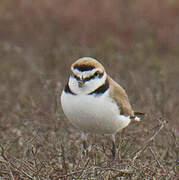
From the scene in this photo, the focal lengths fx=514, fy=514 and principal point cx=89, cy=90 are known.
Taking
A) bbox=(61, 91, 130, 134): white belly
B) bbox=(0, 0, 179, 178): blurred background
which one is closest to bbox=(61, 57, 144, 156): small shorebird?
bbox=(61, 91, 130, 134): white belly

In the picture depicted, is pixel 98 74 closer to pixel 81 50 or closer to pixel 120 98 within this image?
pixel 120 98

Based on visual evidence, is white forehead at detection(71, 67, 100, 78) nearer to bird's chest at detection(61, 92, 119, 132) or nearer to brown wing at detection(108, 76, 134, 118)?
bird's chest at detection(61, 92, 119, 132)

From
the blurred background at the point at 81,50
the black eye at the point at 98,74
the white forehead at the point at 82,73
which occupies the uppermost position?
the white forehead at the point at 82,73

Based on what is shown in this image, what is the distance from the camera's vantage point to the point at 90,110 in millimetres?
4480

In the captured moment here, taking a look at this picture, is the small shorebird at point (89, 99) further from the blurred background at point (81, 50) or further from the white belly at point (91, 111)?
the blurred background at point (81, 50)

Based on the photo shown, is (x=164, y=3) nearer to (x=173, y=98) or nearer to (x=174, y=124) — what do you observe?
(x=173, y=98)

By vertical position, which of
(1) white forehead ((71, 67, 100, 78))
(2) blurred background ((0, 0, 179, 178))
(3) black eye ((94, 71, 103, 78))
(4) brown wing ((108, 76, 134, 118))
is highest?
(1) white forehead ((71, 67, 100, 78))

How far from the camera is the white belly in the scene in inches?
176

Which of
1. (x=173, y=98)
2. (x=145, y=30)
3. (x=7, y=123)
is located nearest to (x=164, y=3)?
(x=145, y=30)

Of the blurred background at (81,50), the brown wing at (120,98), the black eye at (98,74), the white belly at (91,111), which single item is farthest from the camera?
the blurred background at (81,50)

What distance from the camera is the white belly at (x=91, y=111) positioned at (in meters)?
4.47

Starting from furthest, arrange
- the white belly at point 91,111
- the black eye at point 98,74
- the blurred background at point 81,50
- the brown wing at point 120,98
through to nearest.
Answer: the blurred background at point 81,50 < the brown wing at point 120,98 < the black eye at point 98,74 < the white belly at point 91,111

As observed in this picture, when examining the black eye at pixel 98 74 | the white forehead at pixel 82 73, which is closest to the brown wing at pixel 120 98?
the black eye at pixel 98 74

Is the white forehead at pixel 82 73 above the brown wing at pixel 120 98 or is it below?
above
